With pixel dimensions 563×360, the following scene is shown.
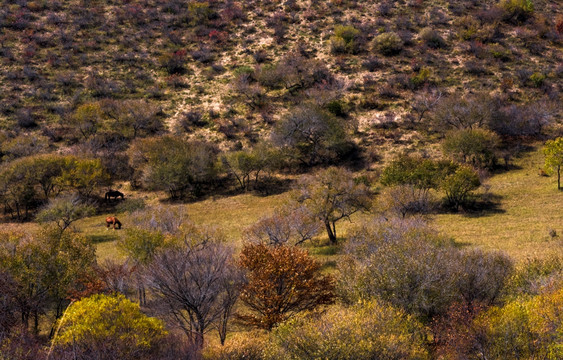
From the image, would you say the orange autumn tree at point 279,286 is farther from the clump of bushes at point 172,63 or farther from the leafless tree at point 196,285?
the clump of bushes at point 172,63

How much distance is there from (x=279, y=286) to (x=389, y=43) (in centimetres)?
8254

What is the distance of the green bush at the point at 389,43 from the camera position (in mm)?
96812

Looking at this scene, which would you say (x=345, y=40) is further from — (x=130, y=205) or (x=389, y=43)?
(x=130, y=205)

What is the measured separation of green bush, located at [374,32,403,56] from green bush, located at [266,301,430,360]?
8613 centimetres

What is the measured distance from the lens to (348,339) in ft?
63.1

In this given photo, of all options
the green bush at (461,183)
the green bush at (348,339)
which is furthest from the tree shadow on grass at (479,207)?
the green bush at (348,339)

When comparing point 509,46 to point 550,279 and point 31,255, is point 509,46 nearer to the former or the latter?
point 550,279

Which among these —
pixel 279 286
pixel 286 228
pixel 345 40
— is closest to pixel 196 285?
pixel 279 286

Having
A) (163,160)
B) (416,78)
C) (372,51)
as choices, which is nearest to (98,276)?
(163,160)

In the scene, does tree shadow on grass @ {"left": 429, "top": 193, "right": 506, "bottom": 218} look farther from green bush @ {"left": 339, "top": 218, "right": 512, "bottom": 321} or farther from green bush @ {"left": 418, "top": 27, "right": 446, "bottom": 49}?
green bush @ {"left": 418, "top": 27, "right": 446, "bottom": 49}

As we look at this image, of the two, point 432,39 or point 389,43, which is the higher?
point 432,39

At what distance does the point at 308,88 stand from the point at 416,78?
22.5 meters

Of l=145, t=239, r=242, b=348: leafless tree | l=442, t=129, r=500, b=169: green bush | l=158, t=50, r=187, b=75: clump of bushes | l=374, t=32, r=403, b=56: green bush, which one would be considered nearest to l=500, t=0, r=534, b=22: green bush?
l=374, t=32, r=403, b=56: green bush

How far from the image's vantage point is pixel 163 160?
6881cm
